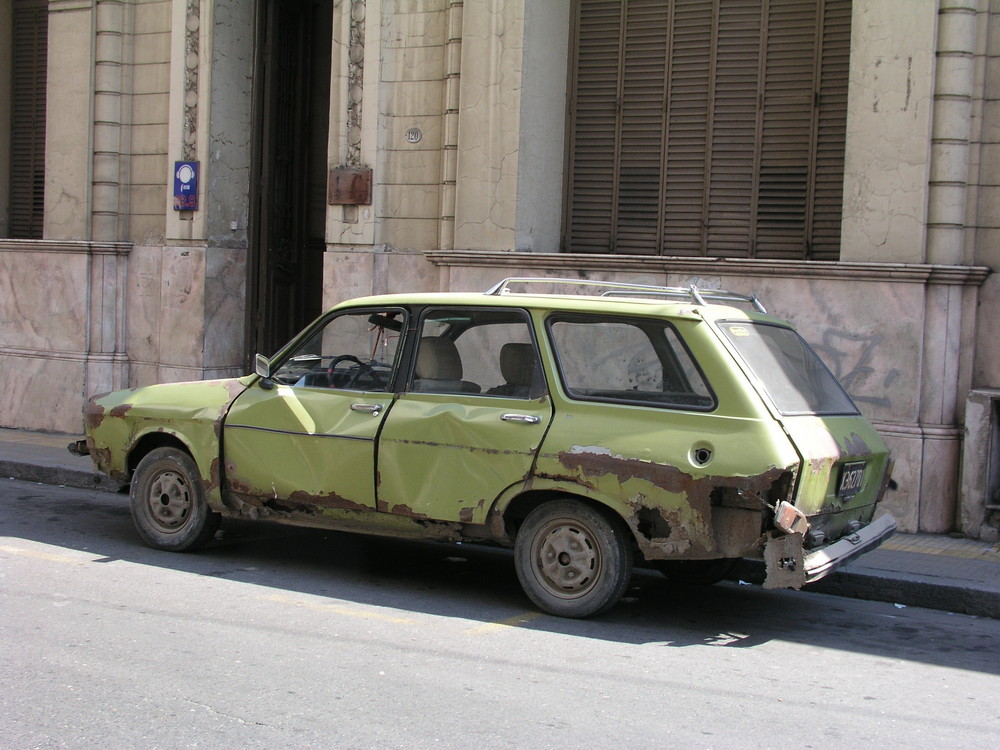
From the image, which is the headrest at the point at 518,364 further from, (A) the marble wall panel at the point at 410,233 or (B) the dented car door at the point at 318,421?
(A) the marble wall panel at the point at 410,233

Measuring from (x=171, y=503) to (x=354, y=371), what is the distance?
1576 mm

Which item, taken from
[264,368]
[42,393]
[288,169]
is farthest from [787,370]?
[42,393]

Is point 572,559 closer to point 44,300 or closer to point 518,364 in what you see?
point 518,364

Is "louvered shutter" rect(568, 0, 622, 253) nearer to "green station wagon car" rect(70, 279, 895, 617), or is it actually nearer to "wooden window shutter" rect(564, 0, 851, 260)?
"wooden window shutter" rect(564, 0, 851, 260)

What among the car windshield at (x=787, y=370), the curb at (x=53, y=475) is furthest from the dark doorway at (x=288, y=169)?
the car windshield at (x=787, y=370)

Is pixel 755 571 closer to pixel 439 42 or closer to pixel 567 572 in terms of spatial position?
pixel 567 572

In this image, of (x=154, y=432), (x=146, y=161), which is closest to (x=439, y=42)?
(x=146, y=161)

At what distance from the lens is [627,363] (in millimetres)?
6184

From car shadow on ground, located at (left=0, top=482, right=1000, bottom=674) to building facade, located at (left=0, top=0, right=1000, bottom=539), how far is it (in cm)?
256

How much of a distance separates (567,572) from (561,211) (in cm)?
584

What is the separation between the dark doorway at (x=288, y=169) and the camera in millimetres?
13195

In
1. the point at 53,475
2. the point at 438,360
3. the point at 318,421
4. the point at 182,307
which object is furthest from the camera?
the point at 182,307

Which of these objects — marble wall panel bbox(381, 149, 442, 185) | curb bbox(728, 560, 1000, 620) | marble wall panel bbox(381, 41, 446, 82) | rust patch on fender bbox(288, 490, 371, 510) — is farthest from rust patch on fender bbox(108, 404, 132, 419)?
marble wall panel bbox(381, 41, 446, 82)

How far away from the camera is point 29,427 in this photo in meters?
12.9
